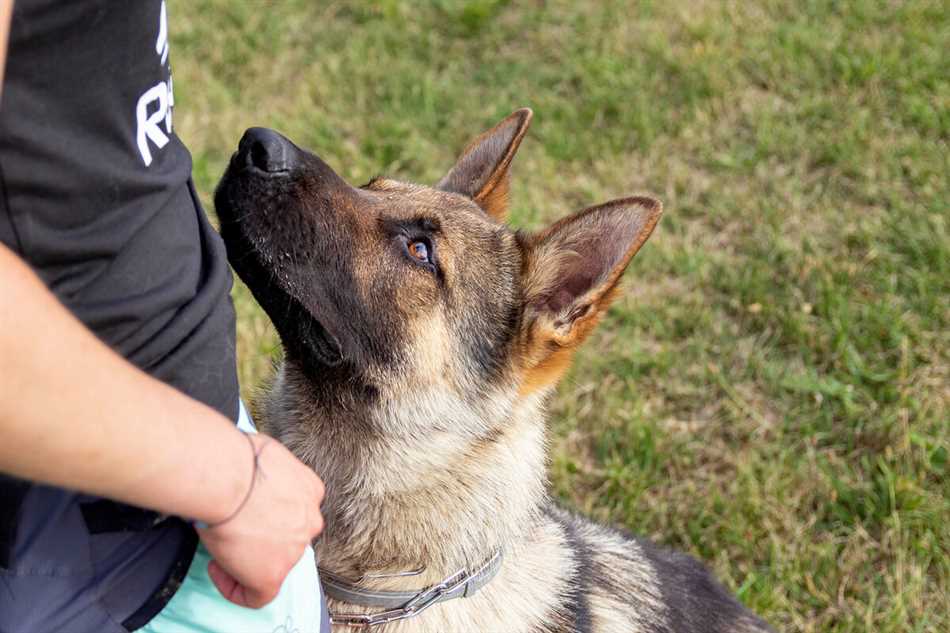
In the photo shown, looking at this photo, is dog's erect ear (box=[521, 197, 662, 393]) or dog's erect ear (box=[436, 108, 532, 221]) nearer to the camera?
dog's erect ear (box=[521, 197, 662, 393])

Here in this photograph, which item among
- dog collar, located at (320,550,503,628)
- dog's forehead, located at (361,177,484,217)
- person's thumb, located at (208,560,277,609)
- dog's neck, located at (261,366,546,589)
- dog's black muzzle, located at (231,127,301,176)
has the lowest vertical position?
dog collar, located at (320,550,503,628)

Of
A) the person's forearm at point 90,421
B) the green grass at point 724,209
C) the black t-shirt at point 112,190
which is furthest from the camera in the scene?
the green grass at point 724,209

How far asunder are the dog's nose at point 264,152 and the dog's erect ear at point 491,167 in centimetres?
81

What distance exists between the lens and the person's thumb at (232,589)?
159cm

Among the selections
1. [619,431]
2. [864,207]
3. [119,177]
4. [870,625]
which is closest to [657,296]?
[619,431]

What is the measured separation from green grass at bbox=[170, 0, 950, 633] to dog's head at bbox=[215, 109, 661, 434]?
138 cm

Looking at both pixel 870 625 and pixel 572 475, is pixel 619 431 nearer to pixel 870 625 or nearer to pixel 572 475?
pixel 572 475

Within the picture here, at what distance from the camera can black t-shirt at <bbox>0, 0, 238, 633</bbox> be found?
1362 mm

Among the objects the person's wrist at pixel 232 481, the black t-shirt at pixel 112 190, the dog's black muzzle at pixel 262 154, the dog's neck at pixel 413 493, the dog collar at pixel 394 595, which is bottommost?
the dog collar at pixel 394 595

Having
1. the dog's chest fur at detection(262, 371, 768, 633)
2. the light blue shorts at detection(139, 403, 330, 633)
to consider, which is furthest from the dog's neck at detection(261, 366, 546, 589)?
the light blue shorts at detection(139, 403, 330, 633)

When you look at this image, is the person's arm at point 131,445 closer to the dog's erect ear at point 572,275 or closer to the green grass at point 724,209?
the dog's erect ear at point 572,275

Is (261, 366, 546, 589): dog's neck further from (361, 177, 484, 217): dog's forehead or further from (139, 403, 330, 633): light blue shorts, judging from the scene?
(139, 403, 330, 633): light blue shorts

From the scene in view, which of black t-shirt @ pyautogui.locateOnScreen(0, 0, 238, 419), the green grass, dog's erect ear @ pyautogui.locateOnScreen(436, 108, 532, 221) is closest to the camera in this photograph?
black t-shirt @ pyautogui.locateOnScreen(0, 0, 238, 419)

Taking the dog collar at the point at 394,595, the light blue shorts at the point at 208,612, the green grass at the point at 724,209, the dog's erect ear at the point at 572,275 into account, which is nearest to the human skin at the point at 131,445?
the light blue shorts at the point at 208,612
